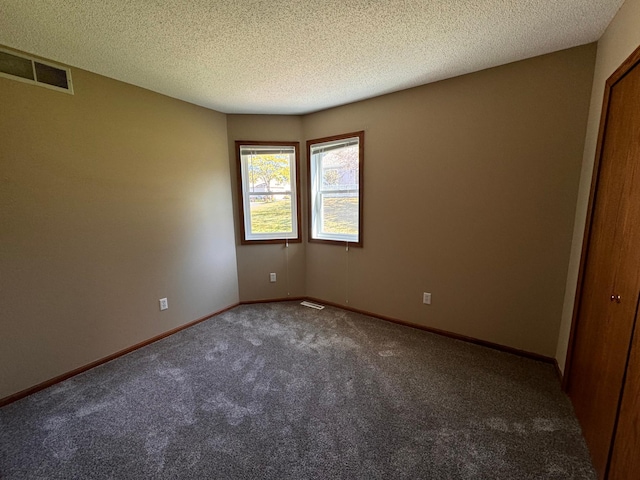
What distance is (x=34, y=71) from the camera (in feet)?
6.17

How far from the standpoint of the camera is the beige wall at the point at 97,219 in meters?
1.87

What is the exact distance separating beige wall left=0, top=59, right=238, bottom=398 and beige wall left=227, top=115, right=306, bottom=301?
0.28 m

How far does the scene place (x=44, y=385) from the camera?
2.00 metres

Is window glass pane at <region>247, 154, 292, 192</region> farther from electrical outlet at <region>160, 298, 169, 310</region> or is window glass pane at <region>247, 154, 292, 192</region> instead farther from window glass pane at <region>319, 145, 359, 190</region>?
electrical outlet at <region>160, 298, 169, 310</region>

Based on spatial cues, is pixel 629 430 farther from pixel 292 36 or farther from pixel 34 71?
pixel 34 71

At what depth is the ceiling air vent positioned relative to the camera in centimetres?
177

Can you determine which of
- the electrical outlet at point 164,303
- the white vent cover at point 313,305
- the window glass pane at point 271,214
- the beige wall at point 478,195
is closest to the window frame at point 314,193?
the beige wall at point 478,195

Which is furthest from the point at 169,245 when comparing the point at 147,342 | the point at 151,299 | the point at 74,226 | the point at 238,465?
the point at 238,465

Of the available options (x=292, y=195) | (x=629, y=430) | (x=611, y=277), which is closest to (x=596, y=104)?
(x=611, y=277)

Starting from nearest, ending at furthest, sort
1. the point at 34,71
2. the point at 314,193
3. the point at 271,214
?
the point at 34,71, the point at 314,193, the point at 271,214

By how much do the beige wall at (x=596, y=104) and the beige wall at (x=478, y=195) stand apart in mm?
74

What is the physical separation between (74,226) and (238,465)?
2139 mm

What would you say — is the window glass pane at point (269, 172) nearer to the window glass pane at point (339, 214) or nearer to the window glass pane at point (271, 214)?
the window glass pane at point (271, 214)

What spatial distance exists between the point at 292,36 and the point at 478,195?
6.37 feet
